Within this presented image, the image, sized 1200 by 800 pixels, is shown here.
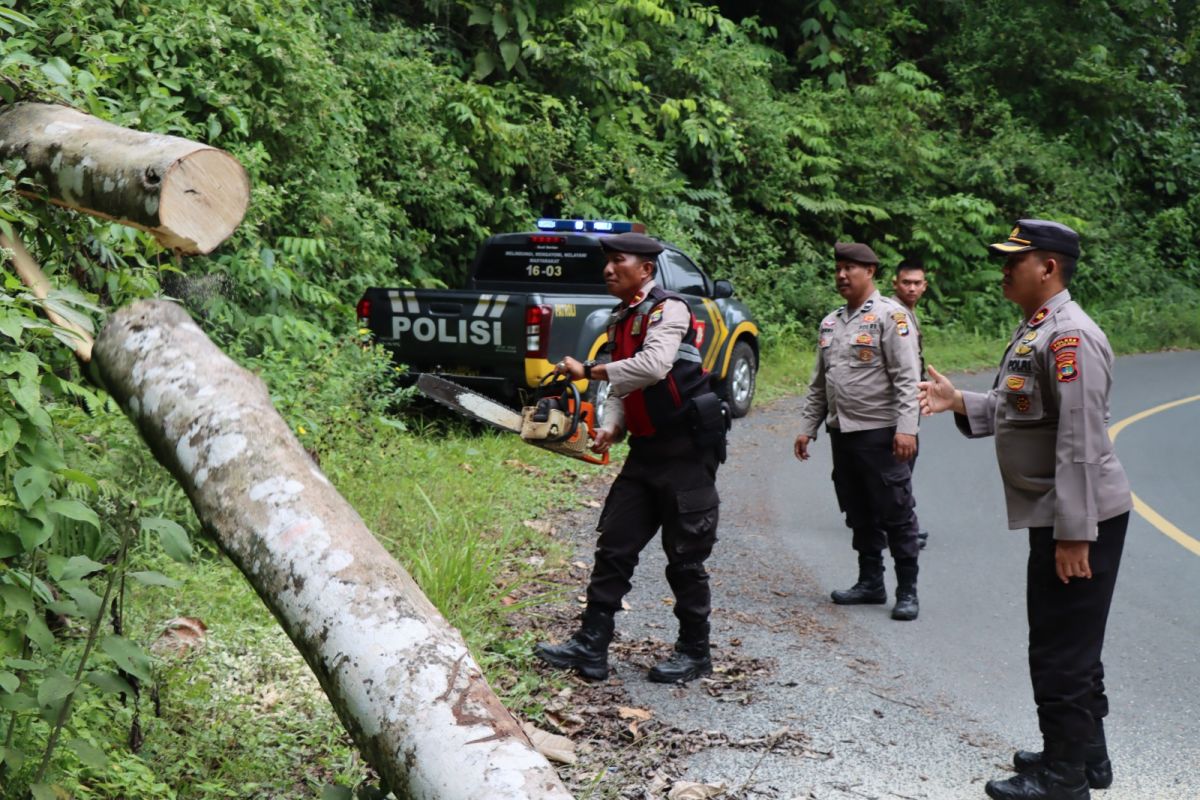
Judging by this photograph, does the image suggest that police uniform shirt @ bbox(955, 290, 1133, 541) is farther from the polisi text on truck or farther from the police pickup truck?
the polisi text on truck

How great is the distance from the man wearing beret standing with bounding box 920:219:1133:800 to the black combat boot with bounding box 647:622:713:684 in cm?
149

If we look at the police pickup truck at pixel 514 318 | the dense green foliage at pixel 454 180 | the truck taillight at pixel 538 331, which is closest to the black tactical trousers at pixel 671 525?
the dense green foliage at pixel 454 180

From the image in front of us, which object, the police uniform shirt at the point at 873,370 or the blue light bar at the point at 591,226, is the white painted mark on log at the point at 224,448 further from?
the blue light bar at the point at 591,226

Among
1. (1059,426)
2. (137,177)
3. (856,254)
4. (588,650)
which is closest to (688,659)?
(588,650)

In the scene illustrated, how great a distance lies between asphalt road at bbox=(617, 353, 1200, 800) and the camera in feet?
15.6

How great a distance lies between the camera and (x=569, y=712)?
5.12 metres

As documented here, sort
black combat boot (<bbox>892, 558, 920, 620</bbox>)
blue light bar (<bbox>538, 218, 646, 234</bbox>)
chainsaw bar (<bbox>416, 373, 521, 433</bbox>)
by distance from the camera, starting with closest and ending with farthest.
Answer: chainsaw bar (<bbox>416, 373, 521, 433</bbox>) → black combat boot (<bbox>892, 558, 920, 620</bbox>) → blue light bar (<bbox>538, 218, 646, 234</bbox>)

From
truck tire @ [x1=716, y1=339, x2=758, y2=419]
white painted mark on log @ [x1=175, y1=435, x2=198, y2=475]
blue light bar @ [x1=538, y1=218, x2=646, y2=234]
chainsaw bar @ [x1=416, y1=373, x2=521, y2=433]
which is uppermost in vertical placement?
white painted mark on log @ [x1=175, y1=435, x2=198, y2=475]

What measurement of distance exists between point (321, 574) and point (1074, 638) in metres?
2.88

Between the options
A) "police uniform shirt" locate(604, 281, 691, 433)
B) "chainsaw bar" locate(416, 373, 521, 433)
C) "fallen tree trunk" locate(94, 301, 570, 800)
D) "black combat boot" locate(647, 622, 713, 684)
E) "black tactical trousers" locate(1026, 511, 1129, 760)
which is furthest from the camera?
"chainsaw bar" locate(416, 373, 521, 433)

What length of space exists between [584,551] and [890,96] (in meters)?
18.0

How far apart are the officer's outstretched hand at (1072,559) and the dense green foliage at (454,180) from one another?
260cm

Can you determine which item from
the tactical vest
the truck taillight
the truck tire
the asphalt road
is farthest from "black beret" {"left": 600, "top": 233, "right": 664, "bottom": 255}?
the truck tire

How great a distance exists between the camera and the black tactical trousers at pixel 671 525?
562 cm
